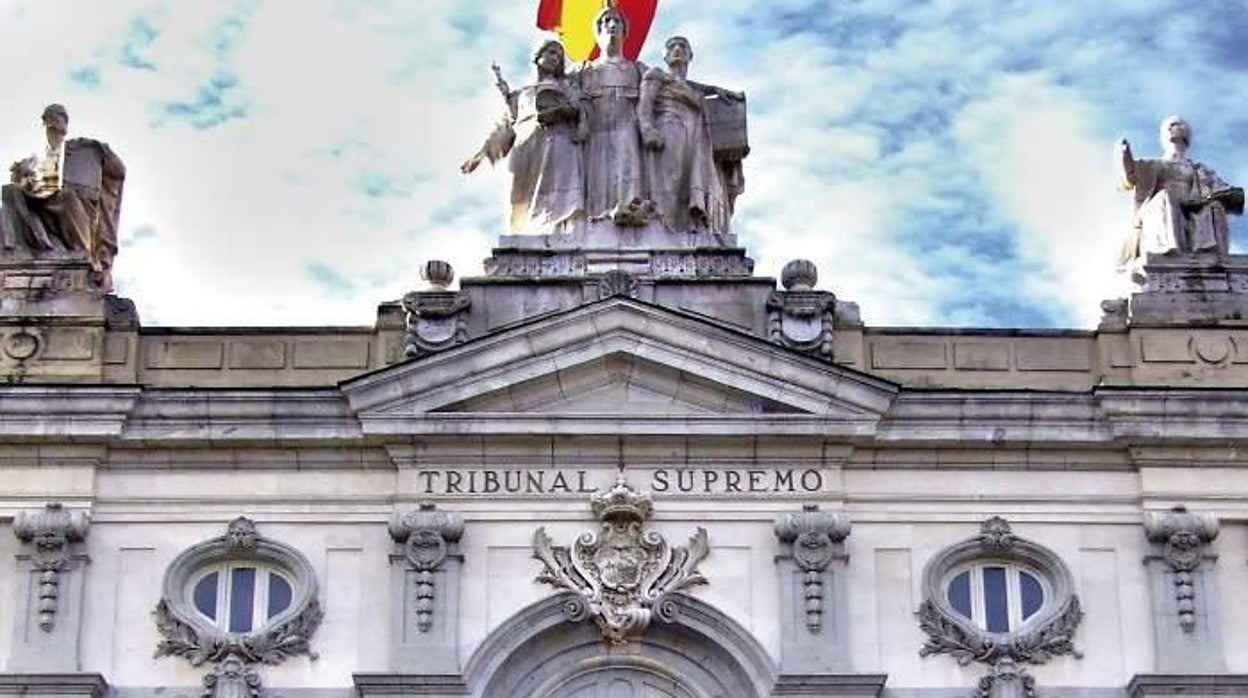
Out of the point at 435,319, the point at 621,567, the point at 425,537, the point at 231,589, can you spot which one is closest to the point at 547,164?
the point at 435,319

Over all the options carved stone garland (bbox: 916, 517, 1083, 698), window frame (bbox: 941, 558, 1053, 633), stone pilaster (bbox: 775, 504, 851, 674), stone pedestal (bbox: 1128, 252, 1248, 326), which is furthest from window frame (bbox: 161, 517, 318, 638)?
stone pedestal (bbox: 1128, 252, 1248, 326)

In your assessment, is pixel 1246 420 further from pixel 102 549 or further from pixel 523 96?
pixel 102 549

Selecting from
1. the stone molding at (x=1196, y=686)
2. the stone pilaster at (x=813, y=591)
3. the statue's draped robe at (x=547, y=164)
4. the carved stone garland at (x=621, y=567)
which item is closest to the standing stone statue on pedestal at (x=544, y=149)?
the statue's draped robe at (x=547, y=164)

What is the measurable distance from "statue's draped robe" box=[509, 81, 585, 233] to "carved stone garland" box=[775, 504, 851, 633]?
4369 millimetres

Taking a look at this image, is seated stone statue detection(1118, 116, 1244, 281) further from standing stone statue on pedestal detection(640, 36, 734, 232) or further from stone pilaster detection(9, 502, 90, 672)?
stone pilaster detection(9, 502, 90, 672)

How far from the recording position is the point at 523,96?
34406 millimetres

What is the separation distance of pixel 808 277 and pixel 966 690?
4.55 meters

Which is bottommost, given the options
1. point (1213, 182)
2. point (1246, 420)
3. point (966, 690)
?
point (966, 690)

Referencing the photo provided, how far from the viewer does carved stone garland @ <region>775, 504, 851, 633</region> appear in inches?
1220

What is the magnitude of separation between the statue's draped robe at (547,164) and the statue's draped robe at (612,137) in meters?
0.16

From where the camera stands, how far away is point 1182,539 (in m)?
31.3

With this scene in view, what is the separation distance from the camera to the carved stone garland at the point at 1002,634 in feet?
101

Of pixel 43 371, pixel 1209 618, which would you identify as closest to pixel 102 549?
pixel 43 371

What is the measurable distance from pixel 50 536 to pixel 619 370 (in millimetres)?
5772
